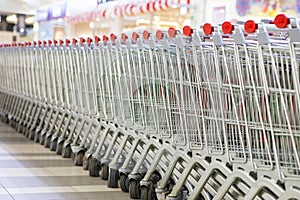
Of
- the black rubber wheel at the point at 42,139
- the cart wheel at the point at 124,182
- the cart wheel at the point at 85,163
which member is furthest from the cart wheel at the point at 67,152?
the cart wheel at the point at 124,182

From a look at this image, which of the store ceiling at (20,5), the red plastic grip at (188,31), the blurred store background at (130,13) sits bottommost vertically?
the red plastic grip at (188,31)

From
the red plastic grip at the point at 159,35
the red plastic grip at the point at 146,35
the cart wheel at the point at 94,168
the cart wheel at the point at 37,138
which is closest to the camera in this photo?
the red plastic grip at the point at 159,35

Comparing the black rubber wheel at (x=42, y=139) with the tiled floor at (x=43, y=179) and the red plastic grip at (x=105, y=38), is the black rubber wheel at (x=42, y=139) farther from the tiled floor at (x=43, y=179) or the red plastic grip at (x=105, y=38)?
the red plastic grip at (x=105, y=38)

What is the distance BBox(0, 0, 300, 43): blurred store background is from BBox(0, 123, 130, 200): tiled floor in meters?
3.12

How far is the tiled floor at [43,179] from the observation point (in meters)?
4.25

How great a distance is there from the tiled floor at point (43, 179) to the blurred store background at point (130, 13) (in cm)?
312

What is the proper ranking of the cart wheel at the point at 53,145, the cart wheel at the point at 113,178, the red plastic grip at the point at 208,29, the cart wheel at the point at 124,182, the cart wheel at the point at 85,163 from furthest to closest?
the cart wheel at the point at 53,145 → the cart wheel at the point at 85,163 → the cart wheel at the point at 113,178 → the cart wheel at the point at 124,182 → the red plastic grip at the point at 208,29

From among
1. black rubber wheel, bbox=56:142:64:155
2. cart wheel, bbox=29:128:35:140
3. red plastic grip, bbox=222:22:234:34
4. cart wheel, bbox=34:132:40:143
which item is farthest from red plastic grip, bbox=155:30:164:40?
cart wheel, bbox=29:128:35:140

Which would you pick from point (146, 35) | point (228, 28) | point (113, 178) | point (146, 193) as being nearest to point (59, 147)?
point (113, 178)

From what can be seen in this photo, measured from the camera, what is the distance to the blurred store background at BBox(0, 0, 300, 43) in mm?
7473

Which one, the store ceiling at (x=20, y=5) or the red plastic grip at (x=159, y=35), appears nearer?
the red plastic grip at (x=159, y=35)

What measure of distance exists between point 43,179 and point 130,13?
617cm

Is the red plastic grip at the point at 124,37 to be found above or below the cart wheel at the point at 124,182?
above

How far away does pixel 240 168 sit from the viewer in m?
3.26
